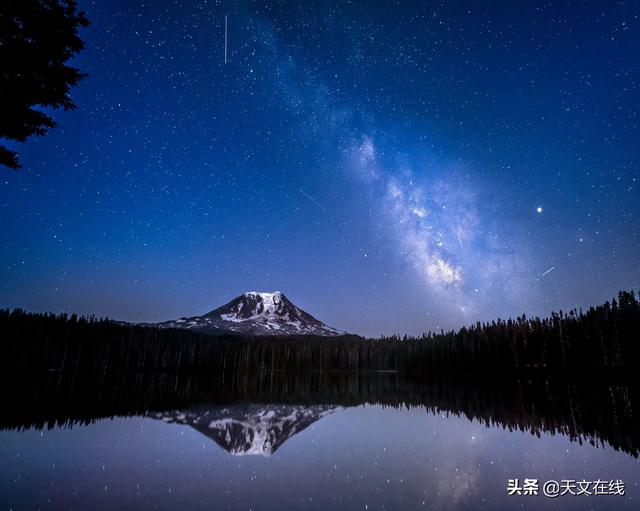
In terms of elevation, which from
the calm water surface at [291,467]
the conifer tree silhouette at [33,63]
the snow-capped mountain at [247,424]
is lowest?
the snow-capped mountain at [247,424]

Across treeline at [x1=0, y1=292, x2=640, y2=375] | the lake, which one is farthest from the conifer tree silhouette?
treeline at [x1=0, y1=292, x2=640, y2=375]

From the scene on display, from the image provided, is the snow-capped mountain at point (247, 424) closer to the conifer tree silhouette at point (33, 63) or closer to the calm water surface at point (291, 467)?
the calm water surface at point (291, 467)

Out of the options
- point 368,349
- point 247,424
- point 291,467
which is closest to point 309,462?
point 291,467

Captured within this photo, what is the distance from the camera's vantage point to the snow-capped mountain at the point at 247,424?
16.3ft

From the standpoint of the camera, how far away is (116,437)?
529cm

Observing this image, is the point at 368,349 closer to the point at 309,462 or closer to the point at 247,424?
the point at 247,424

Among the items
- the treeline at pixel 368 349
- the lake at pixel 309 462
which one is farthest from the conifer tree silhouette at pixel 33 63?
the treeline at pixel 368 349

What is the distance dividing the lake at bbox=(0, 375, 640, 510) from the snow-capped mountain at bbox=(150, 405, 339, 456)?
0.04 m

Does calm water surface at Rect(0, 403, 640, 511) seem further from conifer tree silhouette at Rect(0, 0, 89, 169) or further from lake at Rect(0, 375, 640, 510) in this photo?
conifer tree silhouette at Rect(0, 0, 89, 169)

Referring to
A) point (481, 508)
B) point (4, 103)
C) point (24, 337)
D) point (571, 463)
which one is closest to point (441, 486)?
point (481, 508)

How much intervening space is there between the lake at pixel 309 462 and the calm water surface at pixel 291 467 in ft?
0.06

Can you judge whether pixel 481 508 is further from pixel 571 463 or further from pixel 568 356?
pixel 568 356

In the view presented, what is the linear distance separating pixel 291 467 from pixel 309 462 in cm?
33

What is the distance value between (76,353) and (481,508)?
48.1 metres
